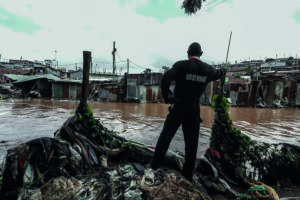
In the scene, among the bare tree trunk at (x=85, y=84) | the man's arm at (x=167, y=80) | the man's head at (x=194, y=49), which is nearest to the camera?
the man's arm at (x=167, y=80)

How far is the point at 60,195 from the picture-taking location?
1857 millimetres

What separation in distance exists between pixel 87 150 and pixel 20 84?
2487cm

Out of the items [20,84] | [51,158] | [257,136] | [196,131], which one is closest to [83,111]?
[51,158]

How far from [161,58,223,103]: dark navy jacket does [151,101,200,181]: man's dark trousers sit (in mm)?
125

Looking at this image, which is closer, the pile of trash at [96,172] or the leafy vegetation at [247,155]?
the pile of trash at [96,172]

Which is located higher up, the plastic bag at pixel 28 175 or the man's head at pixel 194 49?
the man's head at pixel 194 49

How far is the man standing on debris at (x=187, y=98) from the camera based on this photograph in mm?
2303

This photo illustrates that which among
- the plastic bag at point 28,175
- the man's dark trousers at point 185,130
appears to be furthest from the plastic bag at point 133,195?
the plastic bag at point 28,175

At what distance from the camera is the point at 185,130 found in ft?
8.12

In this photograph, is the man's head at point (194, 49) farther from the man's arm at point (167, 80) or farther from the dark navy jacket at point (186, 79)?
the man's arm at point (167, 80)

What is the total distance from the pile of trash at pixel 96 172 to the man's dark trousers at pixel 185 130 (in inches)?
8.8

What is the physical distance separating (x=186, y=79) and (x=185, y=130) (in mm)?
747

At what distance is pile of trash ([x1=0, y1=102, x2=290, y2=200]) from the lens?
6.32 feet

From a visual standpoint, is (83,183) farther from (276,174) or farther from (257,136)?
(257,136)
